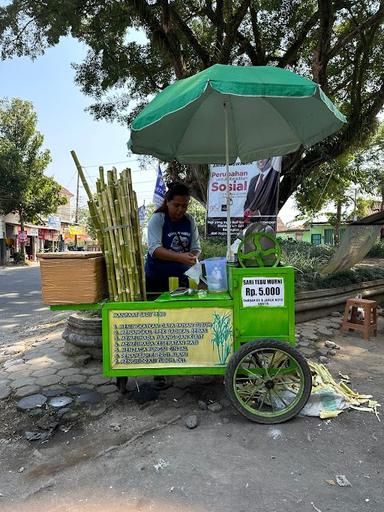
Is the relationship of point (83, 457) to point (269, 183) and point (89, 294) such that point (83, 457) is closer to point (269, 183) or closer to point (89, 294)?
point (89, 294)

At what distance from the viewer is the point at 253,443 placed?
8.98ft

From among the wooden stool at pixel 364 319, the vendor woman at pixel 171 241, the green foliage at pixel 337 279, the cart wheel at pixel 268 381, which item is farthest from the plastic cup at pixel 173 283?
the green foliage at pixel 337 279

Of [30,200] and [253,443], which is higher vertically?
[30,200]

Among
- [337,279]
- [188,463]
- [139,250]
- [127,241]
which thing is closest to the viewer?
[188,463]

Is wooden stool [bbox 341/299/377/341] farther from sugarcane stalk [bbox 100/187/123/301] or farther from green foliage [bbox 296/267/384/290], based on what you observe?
sugarcane stalk [bbox 100/187/123/301]

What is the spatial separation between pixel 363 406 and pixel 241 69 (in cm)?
276

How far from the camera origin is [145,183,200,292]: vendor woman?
350 cm

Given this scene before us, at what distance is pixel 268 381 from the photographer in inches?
120

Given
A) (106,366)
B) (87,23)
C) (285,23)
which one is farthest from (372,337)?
(87,23)

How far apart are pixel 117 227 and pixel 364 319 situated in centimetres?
418

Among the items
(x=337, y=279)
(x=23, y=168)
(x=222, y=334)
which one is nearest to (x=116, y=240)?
(x=222, y=334)

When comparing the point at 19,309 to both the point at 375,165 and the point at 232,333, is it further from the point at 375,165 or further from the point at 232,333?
the point at 375,165

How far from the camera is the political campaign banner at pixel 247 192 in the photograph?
26.2ft

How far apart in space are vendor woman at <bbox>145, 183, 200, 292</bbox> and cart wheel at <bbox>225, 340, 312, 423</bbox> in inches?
37.2
